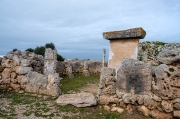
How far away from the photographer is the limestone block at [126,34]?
645 cm

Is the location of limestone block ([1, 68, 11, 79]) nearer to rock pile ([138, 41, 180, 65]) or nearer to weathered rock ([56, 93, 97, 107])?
weathered rock ([56, 93, 97, 107])

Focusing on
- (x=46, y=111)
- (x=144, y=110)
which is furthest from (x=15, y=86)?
(x=144, y=110)

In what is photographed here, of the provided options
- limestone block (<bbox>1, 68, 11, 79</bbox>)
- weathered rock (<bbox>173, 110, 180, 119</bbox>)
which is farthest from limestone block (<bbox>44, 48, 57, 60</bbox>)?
weathered rock (<bbox>173, 110, 180, 119</bbox>)

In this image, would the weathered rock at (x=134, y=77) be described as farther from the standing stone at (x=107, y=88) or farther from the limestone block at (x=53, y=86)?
the limestone block at (x=53, y=86)

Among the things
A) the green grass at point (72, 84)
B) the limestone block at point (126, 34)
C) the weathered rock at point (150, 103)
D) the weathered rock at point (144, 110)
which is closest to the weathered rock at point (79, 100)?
the weathered rock at point (144, 110)

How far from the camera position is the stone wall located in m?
4.49

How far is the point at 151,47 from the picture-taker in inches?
803

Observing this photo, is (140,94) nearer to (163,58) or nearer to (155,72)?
(155,72)

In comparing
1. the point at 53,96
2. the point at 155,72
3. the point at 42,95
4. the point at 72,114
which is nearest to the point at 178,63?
the point at 155,72

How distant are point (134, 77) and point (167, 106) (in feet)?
3.75

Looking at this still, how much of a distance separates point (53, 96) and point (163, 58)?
14.0ft

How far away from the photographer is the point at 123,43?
278 inches

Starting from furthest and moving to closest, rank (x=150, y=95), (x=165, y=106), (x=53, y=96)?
1. (x=53, y=96)
2. (x=150, y=95)
3. (x=165, y=106)

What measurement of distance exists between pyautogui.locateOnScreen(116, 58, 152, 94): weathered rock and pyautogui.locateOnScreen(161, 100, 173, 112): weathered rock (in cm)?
49
